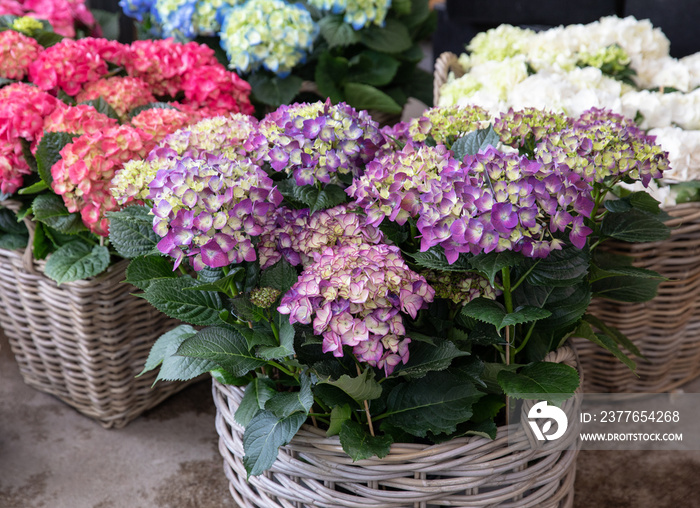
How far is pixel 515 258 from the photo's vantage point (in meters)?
0.72

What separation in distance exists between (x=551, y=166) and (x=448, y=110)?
24cm

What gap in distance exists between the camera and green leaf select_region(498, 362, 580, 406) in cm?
78

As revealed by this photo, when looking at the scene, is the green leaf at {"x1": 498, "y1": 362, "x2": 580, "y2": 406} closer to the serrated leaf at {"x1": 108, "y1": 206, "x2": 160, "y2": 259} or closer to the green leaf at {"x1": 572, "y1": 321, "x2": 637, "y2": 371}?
the green leaf at {"x1": 572, "y1": 321, "x2": 637, "y2": 371}

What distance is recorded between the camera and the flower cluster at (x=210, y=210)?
71 cm

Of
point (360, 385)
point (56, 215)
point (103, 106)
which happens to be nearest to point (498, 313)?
point (360, 385)

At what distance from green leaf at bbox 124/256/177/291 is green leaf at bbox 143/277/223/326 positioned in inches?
0.9

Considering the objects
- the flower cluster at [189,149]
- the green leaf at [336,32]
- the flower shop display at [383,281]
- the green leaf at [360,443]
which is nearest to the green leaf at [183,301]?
the flower shop display at [383,281]

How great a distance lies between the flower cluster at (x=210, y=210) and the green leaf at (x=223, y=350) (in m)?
0.11

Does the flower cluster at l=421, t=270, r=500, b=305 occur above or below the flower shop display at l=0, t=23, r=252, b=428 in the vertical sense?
above

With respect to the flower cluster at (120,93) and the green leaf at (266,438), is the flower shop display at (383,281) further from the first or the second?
the flower cluster at (120,93)

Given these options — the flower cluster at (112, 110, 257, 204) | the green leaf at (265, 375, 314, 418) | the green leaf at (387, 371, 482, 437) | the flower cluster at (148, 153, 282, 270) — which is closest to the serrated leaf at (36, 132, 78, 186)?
the flower cluster at (112, 110, 257, 204)

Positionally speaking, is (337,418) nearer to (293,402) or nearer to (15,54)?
(293,402)

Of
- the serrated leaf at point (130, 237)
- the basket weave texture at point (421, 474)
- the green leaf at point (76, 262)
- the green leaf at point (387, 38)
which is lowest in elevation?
A: the green leaf at point (76, 262)

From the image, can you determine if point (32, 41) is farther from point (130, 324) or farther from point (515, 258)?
point (515, 258)
